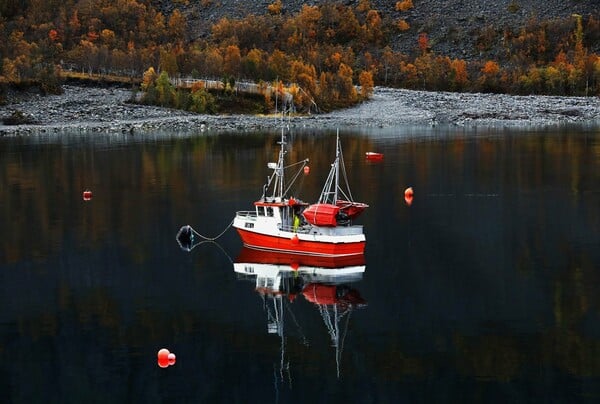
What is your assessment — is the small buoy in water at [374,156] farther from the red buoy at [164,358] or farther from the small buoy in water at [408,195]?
the red buoy at [164,358]

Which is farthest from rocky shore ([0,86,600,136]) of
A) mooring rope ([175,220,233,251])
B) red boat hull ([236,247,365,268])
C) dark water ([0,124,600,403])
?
red boat hull ([236,247,365,268])

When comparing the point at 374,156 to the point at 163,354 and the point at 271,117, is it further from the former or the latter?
the point at 163,354

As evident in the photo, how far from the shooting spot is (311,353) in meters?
39.1

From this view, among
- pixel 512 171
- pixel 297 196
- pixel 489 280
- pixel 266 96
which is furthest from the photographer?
pixel 266 96

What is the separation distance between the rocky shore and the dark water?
68227mm

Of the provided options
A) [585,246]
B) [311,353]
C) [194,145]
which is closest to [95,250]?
[311,353]

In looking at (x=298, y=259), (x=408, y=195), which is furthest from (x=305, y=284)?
(x=408, y=195)

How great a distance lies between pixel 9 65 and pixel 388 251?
147m

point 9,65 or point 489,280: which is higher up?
point 9,65

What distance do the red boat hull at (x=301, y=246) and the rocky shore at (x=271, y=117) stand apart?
316 feet

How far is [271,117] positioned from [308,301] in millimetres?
125178

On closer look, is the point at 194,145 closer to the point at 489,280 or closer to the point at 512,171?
the point at 512,171

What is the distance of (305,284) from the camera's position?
49.5m

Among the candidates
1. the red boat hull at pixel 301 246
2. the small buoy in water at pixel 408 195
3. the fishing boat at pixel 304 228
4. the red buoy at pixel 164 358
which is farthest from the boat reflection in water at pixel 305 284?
the small buoy in water at pixel 408 195
